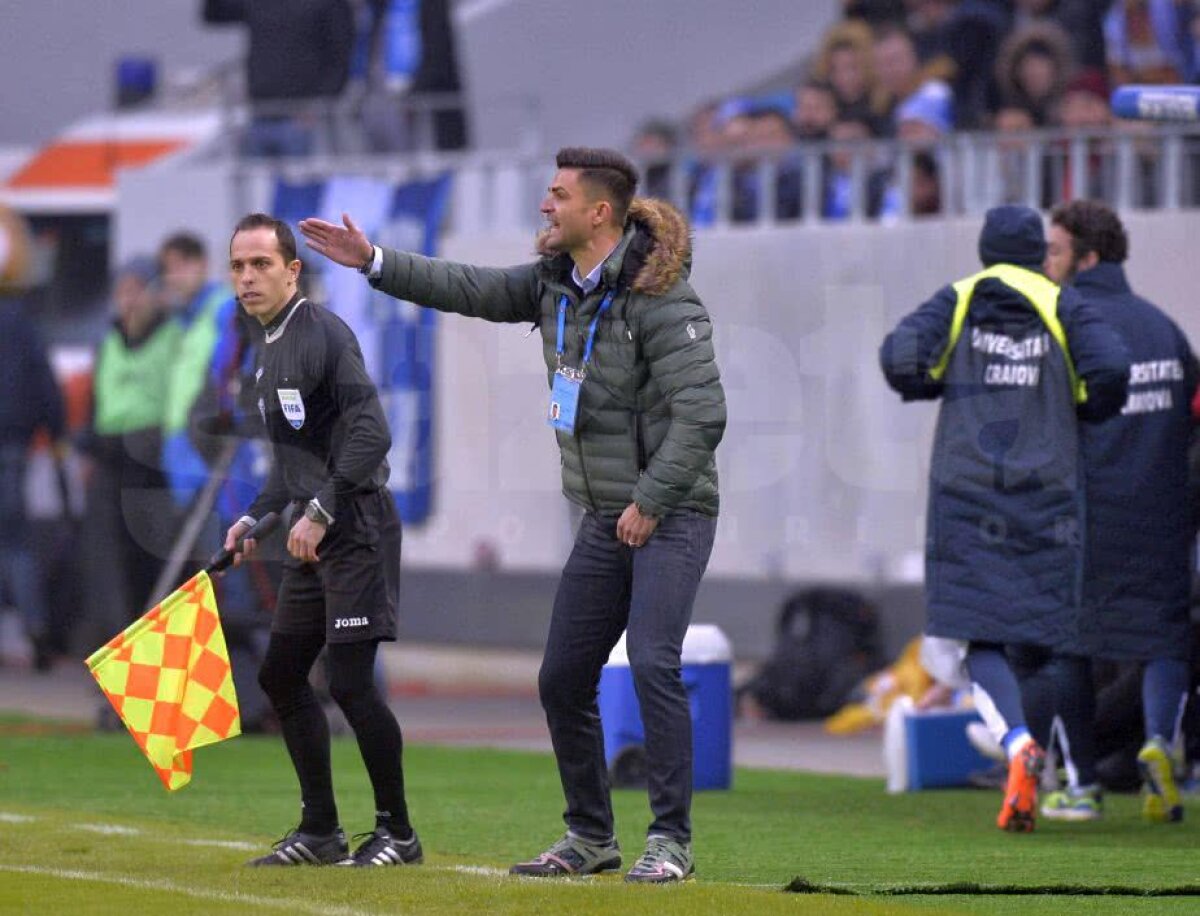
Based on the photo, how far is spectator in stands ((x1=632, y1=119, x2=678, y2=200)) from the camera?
17297 millimetres

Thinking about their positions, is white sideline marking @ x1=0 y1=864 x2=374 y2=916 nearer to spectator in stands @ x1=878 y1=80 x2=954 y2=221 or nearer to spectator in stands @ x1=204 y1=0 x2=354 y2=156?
spectator in stands @ x1=878 y1=80 x2=954 y2=221

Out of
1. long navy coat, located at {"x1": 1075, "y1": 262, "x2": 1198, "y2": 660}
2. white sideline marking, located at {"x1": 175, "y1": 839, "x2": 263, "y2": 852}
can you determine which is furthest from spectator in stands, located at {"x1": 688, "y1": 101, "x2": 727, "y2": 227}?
white sideline marking, located at {"x1": 175, "y1": 839, "x2": 263, "y2": 852}

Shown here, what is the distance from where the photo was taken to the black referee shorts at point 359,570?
8.14m

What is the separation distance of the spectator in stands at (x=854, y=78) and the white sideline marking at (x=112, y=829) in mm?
8565

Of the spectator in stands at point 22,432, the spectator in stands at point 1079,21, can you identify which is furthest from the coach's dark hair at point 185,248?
the spectator in stands at point 1079,21

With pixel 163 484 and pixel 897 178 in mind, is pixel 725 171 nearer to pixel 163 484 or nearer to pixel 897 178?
pixel 897 178

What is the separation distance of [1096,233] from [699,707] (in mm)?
2474

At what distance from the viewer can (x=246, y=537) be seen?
8289mm

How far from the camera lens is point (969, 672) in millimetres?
9969

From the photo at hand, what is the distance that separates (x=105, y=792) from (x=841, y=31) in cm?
840

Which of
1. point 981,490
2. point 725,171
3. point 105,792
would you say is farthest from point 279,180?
point 981,490

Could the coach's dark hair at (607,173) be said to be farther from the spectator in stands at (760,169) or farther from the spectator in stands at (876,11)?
the spectator in stands at (876,11)

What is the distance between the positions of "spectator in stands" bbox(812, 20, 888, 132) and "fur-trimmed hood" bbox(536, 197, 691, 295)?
9187 millimetres

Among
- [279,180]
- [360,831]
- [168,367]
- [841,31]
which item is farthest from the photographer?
[279,180]
